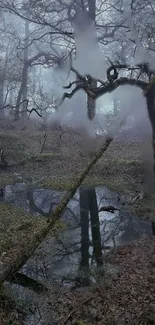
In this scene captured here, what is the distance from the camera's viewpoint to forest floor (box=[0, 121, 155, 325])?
596 cm

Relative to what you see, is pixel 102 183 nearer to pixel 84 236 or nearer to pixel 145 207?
pixel 145 207

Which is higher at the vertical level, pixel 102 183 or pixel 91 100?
pixel 91 100

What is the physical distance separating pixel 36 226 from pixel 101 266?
8.79 ft

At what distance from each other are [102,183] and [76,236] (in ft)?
16.8

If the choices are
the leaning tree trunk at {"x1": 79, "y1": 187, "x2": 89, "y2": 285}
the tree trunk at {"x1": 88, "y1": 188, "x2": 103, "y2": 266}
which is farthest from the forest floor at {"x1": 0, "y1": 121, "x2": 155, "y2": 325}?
the leaning tree trunk at {"x1": 79, "y1": 187, "x2": 89, "y2": 285}

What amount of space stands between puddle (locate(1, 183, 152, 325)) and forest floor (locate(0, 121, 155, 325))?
0.43m

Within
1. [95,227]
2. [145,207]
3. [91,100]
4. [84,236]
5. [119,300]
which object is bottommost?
[119,300]

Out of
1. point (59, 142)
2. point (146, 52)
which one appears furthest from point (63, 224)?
point (59, 142)

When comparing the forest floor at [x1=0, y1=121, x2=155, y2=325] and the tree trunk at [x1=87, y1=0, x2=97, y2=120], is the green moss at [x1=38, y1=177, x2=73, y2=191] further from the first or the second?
the tree trunk at [x1=87, y1=0, x2=97, y2=120]

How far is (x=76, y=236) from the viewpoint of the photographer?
32.4 ft

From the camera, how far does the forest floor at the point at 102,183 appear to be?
5965 mm

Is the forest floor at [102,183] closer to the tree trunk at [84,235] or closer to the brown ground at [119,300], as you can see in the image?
the brown ground at [119,300]

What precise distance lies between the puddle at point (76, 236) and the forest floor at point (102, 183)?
0.43 m

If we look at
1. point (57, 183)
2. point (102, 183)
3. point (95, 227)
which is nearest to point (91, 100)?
point (102, 183)
